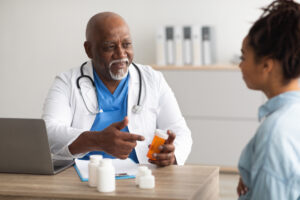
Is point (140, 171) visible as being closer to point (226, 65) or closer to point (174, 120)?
point (174, 120)

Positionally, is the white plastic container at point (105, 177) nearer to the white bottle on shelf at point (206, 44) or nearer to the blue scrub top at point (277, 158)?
the blue scrub top at point (277, 158)

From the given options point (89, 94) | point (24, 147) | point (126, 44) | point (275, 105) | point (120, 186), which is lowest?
point (120, 186)

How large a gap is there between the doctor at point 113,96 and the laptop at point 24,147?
35cm

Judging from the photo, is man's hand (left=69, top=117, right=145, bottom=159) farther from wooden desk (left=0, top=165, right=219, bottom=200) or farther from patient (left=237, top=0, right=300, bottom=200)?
patient (left=237, top=0, right=300, bottom=200)

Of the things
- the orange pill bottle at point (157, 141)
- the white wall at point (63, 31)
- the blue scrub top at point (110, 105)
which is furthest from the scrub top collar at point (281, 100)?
the white wall at point (63, 31)

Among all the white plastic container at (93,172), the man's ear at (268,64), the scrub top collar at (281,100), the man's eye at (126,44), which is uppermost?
the man's ear at (268,64)

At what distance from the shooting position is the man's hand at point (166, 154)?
2.32m

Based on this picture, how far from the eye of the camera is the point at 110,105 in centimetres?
273

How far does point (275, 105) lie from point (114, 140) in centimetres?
80

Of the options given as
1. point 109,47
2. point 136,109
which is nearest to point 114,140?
point 136,109

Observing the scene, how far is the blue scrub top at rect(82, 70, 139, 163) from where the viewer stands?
8.82 feet

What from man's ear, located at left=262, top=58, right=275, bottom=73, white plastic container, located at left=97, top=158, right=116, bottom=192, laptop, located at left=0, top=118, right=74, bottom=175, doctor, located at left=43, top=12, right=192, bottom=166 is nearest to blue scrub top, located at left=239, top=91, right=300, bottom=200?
man's ear, located at left=262, top=58, right=275, bottom=73

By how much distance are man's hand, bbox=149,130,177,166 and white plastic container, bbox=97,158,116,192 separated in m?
0.41

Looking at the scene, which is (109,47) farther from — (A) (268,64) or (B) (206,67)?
(B) (206,67)
